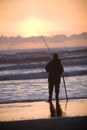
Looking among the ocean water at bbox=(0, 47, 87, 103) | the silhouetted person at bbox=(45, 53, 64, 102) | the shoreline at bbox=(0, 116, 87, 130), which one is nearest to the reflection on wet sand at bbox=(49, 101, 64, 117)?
the silhouetted person at bbox=(45, 53, 64, 102)

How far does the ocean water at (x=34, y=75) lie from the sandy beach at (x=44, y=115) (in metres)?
0.56

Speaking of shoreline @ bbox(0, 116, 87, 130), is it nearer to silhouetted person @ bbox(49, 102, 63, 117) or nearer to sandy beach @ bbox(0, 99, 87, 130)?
sandy beach @ bbox(0, 99, 87, 130)

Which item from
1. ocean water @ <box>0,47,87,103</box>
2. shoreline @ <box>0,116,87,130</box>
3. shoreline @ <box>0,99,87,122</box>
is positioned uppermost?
shoreline @ <box>0,116,87,130</box>

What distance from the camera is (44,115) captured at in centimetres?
468

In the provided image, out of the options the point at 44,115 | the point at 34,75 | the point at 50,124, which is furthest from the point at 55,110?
the point at 34,75

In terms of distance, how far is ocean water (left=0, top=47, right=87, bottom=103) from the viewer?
6.48 m

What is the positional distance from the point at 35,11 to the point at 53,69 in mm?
4036

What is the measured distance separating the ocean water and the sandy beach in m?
0.56

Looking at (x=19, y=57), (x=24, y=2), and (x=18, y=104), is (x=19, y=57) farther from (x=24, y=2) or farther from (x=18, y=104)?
(x=18, y=104)

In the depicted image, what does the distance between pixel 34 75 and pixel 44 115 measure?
4.96 m

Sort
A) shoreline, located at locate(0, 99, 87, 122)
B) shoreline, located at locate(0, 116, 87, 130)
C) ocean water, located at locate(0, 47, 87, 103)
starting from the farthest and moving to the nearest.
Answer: ocean water, located at locate(0, 47, 87, 103)
shoreline, located at locate(0, 99, 87, 122)
shoreline, located at locate(0, 116, 87, 130)

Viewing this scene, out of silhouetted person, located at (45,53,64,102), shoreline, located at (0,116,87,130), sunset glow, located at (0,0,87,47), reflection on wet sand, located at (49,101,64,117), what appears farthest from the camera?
sunset glow, located at (0,0,87,47)

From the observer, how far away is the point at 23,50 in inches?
524

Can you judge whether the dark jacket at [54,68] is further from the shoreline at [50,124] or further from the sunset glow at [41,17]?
the sunset glow at [41,17]
